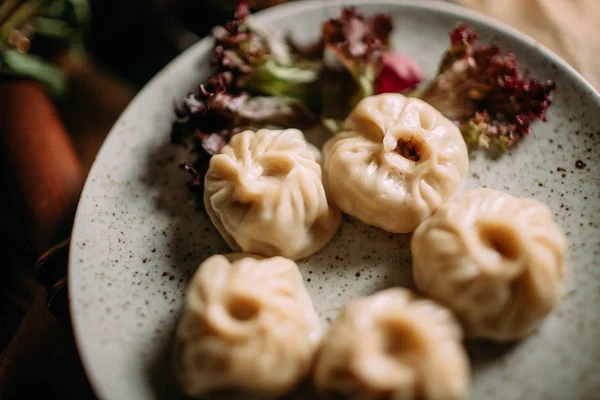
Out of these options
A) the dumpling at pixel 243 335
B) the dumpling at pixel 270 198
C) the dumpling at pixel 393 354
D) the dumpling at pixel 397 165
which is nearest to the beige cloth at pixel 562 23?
the dumpling at pixel 397 165

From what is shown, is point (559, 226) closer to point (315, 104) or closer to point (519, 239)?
point (519, 239)

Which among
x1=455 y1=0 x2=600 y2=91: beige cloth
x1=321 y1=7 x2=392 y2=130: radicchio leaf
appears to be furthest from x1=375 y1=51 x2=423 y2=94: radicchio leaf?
x1=455 y1=0 x2=600 y2=91: beige cloth

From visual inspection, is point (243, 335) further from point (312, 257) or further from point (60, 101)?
point (60, 101)

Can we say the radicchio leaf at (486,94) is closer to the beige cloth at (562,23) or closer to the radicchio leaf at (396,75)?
the radicchio leaf at (396,75)

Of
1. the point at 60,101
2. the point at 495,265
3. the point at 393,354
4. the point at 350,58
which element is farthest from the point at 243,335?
the point at 60,101

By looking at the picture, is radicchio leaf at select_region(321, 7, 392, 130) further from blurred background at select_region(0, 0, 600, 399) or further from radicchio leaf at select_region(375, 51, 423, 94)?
blurred background at select_region(0, 0, 600, 399)

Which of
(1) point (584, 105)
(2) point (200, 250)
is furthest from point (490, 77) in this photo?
(2) point (200, 250)
